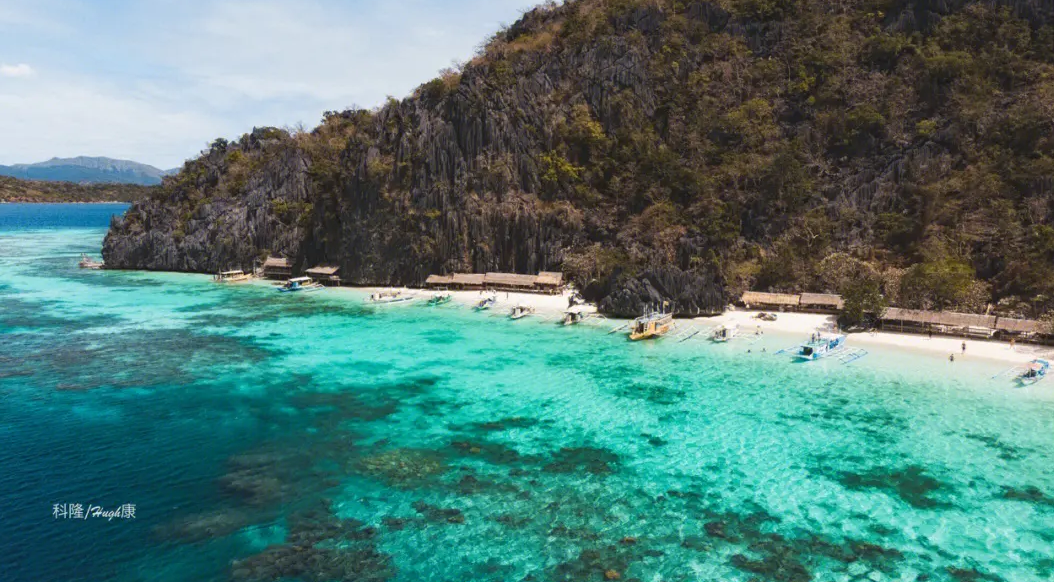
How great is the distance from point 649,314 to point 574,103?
33.3 metres

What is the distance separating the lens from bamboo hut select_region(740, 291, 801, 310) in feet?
156

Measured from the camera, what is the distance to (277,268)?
71688mm

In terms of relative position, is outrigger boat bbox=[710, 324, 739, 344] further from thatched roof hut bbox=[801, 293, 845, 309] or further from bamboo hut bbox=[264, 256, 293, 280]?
bamboo hut bbox=[264, 256, 293, 280]

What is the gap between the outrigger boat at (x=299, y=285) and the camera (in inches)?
2502

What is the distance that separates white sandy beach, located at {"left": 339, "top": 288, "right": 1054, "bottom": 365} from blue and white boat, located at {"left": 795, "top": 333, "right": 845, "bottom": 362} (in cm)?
163

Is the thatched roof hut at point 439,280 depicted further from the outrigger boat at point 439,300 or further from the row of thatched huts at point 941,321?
the row of thatched huts at point 941,321

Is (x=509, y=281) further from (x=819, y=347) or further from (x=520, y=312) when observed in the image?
(x=819, y=347)

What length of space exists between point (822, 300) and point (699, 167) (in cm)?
2315

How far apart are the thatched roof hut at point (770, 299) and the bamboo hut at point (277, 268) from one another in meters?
52.9

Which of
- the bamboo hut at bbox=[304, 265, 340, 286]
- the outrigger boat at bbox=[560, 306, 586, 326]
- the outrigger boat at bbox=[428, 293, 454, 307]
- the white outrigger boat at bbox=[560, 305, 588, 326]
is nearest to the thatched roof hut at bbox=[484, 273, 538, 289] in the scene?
the outrigger boat at bbox=[428, 293, 454, 307]

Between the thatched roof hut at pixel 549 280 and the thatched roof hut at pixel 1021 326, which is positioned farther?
the thatched roof hut at pixel 549 280

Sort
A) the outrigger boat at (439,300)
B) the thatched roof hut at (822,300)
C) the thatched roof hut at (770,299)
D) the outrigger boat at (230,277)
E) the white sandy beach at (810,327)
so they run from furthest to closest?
the outrigger boat at (230,277) < the outrigger boat at (439,300) < the thatched roof hut at (770,299) < the thatched roof hut at (822,300) < the white sandy beach at (810,327)

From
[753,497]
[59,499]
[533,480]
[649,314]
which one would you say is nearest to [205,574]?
[59,499]

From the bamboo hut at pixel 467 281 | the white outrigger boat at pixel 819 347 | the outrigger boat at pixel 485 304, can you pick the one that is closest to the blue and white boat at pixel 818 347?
the white outrigger boat at pixel 819 347
